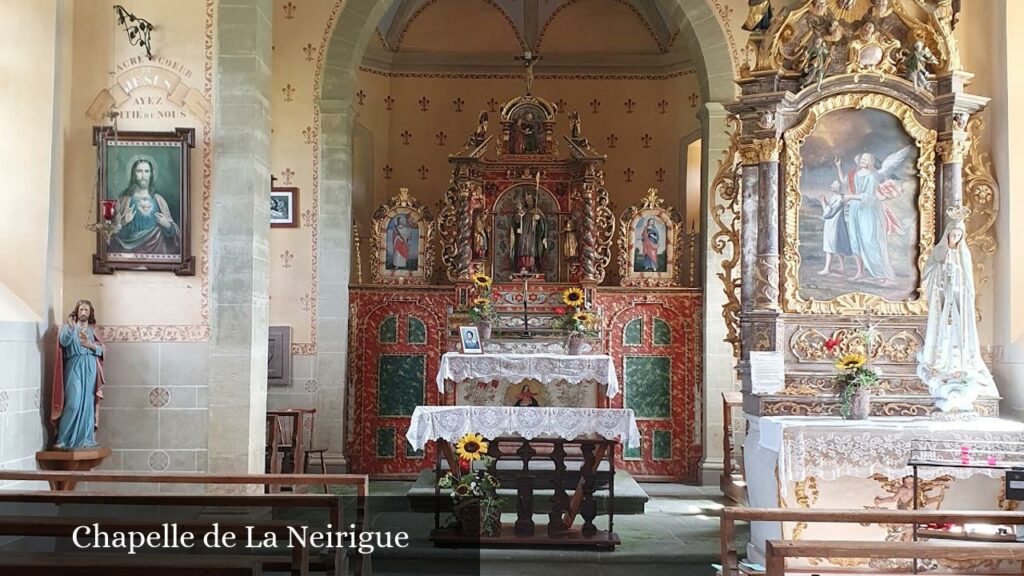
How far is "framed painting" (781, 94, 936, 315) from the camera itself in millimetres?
8266

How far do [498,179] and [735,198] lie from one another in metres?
4.77

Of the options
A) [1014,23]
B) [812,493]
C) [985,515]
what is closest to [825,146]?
[1014,23]

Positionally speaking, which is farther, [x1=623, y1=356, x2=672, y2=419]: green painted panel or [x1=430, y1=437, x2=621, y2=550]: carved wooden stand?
[x1=623, y1=356, x2=672, y2=419]: green painted panel

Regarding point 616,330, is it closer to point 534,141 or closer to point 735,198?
point 534,141

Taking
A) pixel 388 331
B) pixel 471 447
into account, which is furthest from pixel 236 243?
pixel 388 331

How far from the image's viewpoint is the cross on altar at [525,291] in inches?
478

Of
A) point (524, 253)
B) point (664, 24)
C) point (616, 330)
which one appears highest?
point (664, 24)

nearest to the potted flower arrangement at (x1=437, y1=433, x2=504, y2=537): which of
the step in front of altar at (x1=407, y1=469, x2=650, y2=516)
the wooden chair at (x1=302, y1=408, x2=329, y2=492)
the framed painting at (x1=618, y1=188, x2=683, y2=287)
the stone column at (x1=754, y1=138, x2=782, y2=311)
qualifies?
the step in front of altar at (x1=407, y1=469, x2=650, y2=516)

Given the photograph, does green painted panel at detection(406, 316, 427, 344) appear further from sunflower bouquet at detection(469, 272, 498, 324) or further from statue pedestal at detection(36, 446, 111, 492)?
statue pedestal at detection(36, 446, 111, 492)

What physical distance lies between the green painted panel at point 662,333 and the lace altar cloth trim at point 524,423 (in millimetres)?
3677

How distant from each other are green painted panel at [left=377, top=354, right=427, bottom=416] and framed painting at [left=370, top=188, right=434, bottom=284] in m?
1.06

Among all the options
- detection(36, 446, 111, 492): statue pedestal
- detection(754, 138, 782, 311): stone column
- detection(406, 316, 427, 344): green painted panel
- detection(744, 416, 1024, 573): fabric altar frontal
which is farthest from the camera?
detection(406, 316, 427, 344): green painted panel

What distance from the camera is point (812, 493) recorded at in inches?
287

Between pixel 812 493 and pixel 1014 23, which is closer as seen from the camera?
pixel 812 493
